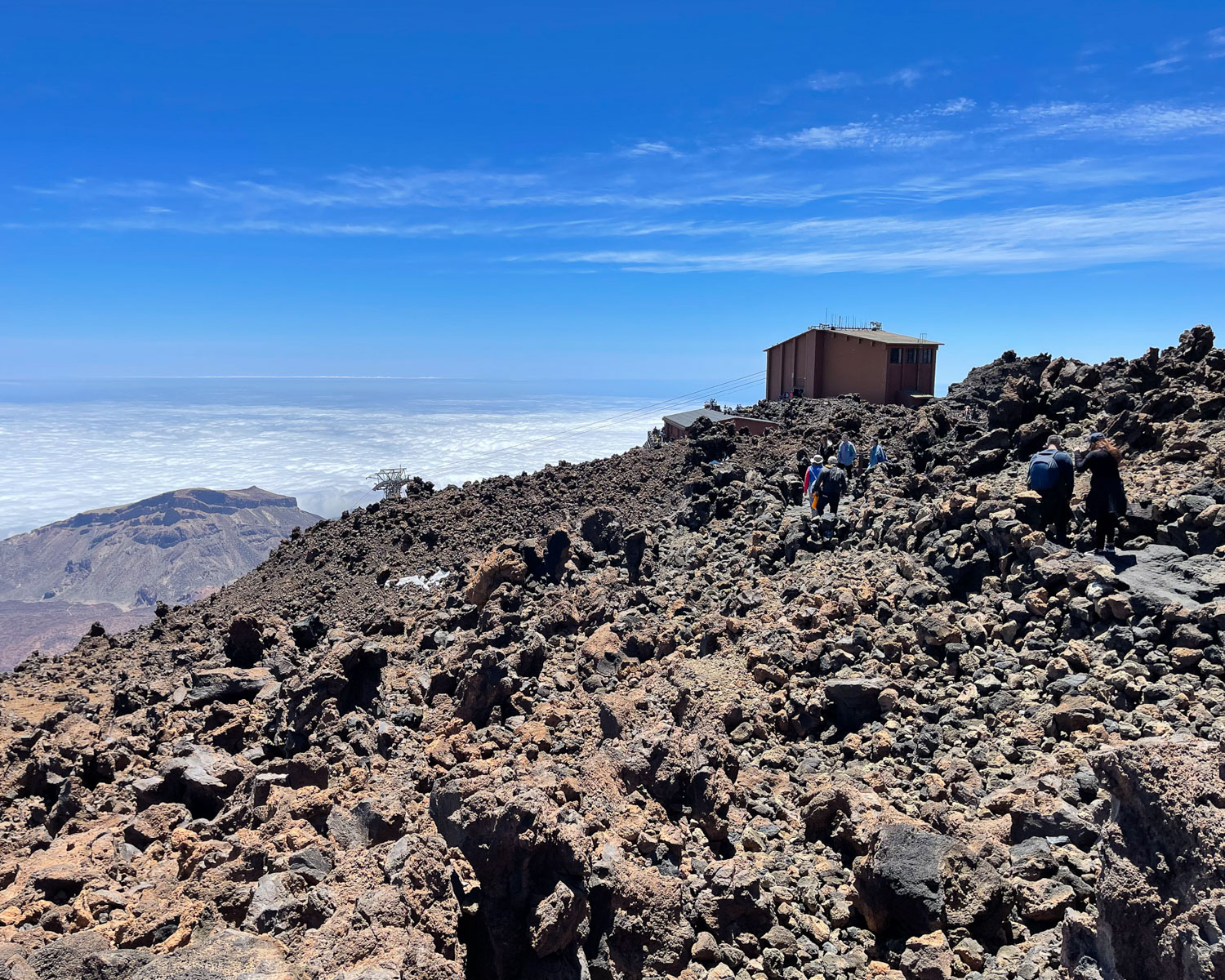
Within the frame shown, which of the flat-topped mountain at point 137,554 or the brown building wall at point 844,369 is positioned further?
the flat-topped mountain at point 137,554

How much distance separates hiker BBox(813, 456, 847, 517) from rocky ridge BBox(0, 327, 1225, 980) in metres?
0.54

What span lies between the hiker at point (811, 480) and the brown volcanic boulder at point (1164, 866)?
9118 millimetres

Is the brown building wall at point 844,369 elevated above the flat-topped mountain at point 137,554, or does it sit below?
above

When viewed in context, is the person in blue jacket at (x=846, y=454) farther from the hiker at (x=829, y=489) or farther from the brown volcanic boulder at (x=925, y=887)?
the brown volcanic boulder at (x=925, y=887)

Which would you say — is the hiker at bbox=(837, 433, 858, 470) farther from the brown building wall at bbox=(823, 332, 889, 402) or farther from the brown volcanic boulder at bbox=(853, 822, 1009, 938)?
the brown building wall at bbox=(823, 332, 889, 402)

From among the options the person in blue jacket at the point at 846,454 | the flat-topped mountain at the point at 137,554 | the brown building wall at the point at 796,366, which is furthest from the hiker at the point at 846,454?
the flat-topped mountain at the point at 137,554

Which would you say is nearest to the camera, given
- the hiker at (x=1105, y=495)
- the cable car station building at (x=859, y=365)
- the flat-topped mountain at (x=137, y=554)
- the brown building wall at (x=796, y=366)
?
the hiker at (x=1105, y=495)

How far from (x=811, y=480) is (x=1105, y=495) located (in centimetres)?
571

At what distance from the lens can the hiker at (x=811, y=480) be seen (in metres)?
12.7

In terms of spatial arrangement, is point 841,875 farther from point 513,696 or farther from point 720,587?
point 720,587

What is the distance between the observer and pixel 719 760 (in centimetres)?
614

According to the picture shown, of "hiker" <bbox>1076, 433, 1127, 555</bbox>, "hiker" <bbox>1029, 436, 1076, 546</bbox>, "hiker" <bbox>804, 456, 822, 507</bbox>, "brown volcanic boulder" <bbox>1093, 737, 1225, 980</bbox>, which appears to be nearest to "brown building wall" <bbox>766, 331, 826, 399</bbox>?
"hiker" <bbox>804, 456, 822, 507</bbox>

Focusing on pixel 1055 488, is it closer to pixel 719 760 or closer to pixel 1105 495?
pixel 1105 495

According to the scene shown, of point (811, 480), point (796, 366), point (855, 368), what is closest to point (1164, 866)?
point (811, 480)
